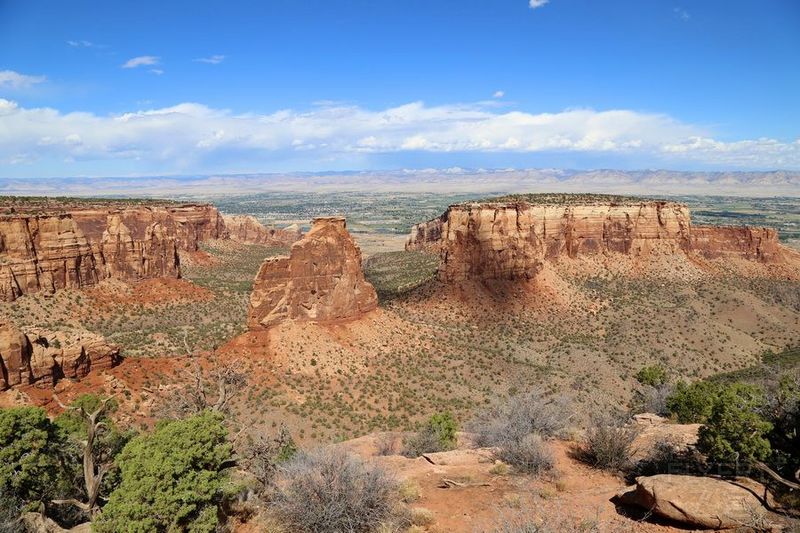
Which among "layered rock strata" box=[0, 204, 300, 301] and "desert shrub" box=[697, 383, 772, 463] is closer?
"desert shrub" box=[697, 383, 772, 463]

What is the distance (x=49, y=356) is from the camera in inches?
1080

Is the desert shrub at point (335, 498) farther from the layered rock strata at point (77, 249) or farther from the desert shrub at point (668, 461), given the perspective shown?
the layered rock strata at point (77, 249)

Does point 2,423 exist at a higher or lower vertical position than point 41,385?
higher

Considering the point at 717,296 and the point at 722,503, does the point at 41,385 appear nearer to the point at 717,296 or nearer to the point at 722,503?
the point at 722,503

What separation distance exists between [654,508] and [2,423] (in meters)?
18.2

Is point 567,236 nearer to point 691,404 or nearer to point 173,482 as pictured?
point 691,404

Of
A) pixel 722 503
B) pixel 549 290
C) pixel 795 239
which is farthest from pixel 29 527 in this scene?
pixel 795 239

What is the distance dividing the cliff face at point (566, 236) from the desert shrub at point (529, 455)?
126 ft

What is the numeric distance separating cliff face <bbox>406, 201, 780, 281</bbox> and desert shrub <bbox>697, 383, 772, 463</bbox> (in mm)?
40069

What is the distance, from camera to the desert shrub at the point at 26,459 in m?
14.7

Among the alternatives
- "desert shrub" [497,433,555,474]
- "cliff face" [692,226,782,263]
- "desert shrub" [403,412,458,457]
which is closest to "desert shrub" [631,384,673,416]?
"desert shrub" [403,412,458,457]

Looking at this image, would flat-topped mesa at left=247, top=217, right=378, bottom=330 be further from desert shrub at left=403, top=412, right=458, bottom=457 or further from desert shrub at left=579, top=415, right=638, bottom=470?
desert shrub at left=579, top=415, right=638, bottom=470

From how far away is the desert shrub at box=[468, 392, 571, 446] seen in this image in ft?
66.8

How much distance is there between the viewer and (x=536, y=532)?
1010 centimetres
